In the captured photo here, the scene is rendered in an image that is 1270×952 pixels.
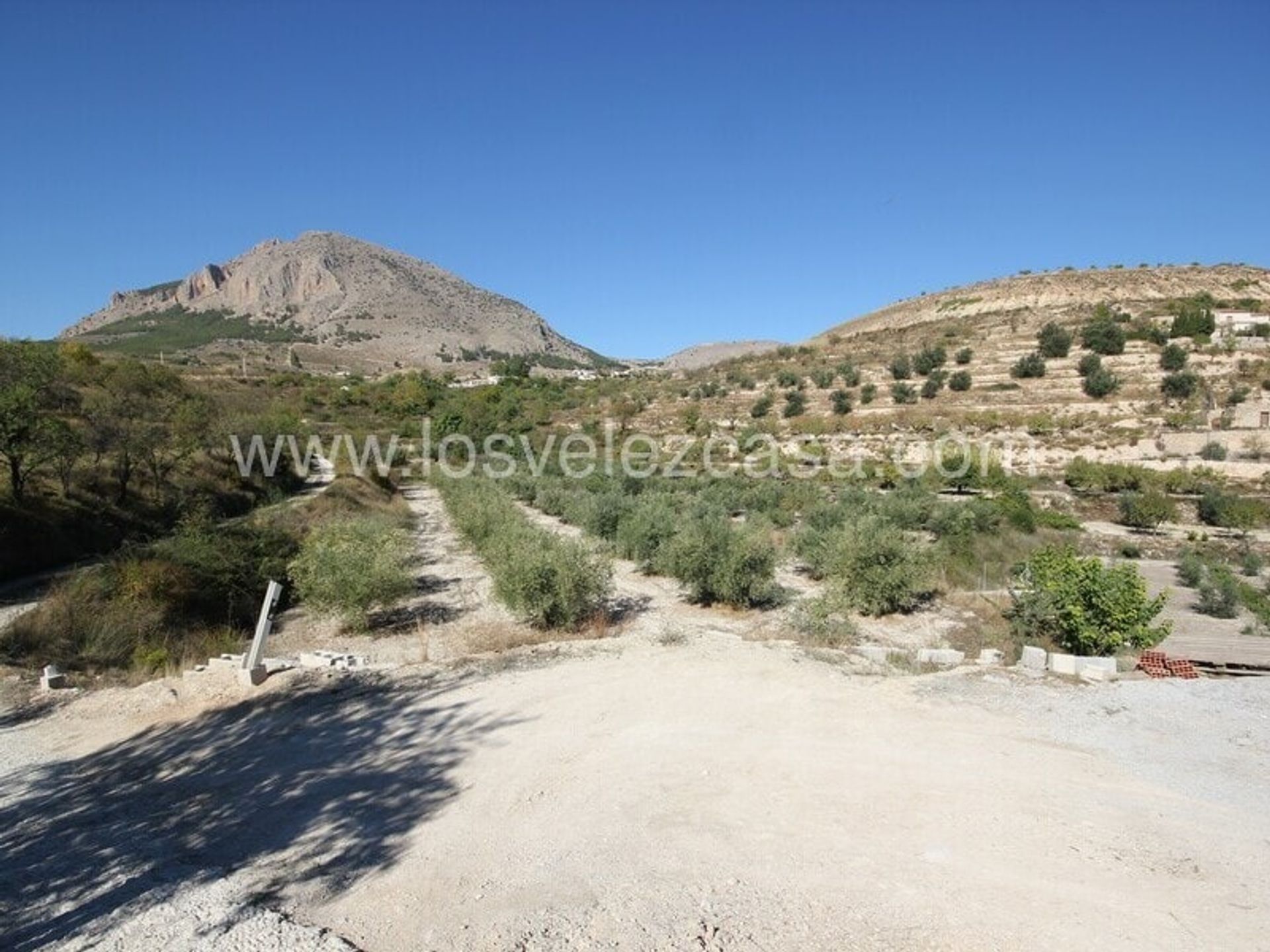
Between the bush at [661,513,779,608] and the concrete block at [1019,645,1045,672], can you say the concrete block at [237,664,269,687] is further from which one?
the concrete block at [1019,645,1045,672]

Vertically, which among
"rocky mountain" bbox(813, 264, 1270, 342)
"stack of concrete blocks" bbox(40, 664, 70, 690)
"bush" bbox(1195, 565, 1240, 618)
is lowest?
"bush" bbox(1195, 565, 1240, 618)

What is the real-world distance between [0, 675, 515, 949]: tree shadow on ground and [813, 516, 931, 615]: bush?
27.9 feet

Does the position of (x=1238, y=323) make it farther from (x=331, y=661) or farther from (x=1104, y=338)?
(x=331, y=661)

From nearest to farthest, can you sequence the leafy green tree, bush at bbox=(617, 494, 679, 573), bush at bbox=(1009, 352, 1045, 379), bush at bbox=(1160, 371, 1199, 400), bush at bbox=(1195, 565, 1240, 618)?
1. bush at bbox=(1195, 565, 1240, 618)
2. bush at bbox=(617, 494, 679, 573)
3. the leafy green tree
4. bush at bbox=(1160, 371, 1199, 400)
5. bush at bbox=(1009, 352, 1045, 379)

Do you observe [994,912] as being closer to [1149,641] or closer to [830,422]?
[1149,641]

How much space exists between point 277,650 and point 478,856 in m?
9.05

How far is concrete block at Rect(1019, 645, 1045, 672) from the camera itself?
8477 millimetres

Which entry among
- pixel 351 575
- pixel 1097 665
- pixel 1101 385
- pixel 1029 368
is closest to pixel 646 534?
pixel 351 575

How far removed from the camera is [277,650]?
12148 mm

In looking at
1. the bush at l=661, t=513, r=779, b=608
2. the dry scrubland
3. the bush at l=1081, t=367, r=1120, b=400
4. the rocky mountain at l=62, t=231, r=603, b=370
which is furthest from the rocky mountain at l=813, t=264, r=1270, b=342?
the rocky mountain at l=62, t=231, r=603, b=370

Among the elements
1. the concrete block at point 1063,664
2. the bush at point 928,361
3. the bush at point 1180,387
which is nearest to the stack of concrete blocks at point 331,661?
the concrete block at point 1063,664

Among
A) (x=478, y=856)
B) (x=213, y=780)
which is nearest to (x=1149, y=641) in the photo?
(x=478, y=856)

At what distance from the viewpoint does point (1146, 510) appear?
23.8 metres

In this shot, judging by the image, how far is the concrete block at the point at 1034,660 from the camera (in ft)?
27.8
